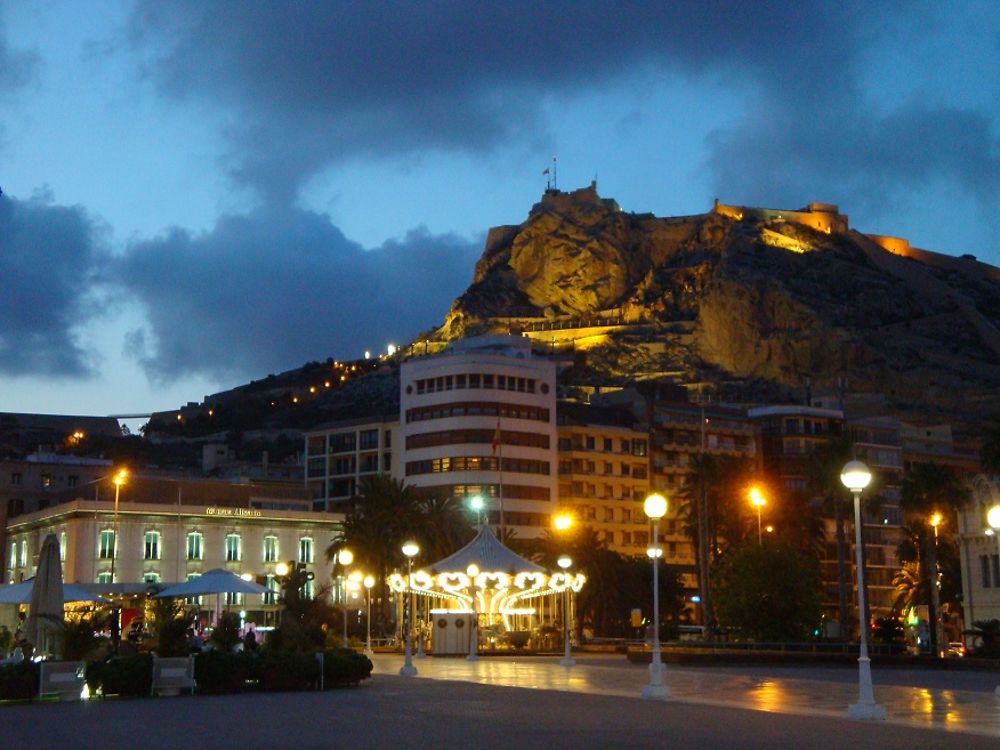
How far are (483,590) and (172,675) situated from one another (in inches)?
1392

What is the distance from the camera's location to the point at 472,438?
107 metres

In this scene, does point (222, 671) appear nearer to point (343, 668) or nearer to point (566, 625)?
point (343, 668)

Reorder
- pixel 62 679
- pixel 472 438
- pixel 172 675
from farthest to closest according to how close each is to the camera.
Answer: pixel 472 438
pixel 172 675
pixel 62 679

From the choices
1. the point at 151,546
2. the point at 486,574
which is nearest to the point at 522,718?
the point at 486,574

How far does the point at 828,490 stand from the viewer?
79125 millimetres

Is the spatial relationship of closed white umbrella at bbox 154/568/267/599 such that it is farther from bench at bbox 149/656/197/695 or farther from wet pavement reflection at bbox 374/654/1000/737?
bench at bbox 149/656/197/695

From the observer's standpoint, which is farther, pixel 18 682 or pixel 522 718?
pixel 18 682

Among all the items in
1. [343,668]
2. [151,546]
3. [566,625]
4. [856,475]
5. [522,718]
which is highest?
[151,546]

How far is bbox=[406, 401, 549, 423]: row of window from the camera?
4237 inches

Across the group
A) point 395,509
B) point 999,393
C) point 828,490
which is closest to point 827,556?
point 828,490

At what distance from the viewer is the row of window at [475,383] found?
10831 cm

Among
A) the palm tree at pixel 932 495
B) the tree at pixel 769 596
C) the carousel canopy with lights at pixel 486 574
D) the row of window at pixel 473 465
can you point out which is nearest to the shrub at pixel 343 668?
the carousel canopy with lights at pixel 486 574

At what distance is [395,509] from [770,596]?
2576cm

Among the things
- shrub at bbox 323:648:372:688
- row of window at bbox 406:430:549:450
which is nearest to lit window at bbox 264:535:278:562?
row of window at bbox 406:430:549:450
